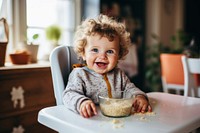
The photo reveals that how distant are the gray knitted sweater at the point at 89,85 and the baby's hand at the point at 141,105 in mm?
44

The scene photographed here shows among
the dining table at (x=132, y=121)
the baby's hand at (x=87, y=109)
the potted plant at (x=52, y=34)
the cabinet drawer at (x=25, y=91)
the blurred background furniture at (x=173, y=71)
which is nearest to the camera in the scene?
the dining table at (x=132, y=121)

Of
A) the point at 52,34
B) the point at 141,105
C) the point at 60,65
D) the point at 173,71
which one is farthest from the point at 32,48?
the point at 173,71

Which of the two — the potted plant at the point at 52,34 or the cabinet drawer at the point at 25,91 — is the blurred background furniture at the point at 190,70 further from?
the potted plant at the point at 52,34

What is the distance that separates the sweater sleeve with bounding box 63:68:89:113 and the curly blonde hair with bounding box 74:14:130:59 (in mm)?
112

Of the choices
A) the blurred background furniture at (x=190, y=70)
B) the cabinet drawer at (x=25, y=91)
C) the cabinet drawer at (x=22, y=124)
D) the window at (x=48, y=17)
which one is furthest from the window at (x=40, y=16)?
the blurred background furniture at (x=190, y=70)

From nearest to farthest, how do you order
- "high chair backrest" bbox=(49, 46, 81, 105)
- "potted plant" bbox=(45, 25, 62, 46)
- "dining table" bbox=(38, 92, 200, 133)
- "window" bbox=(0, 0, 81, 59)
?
"dining table" bbox=(38, 92, 200, 133)
"high chair backrest" bbox=(49, 46, 81, 105)
"window" bbox=(0, 0, 81, 59)
"potted plant" bbox=(45, 25, 62, 46)

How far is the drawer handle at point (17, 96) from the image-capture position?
4.97 feet

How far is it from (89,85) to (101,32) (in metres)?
0.21

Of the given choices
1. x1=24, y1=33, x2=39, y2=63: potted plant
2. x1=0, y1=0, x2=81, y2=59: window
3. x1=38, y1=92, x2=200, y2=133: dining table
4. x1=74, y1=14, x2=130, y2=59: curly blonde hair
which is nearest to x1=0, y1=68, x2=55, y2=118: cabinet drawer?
x1=24, y1=33, x2=39, y2=63: potted plant

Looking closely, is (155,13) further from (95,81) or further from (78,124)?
(78,124)

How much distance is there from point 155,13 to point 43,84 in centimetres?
297

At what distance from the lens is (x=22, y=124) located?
1606 mm

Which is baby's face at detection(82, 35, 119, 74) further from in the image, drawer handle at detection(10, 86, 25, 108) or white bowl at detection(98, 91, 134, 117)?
drawer handle at detection(10, 86, 25, 108)

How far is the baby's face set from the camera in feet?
2.98
